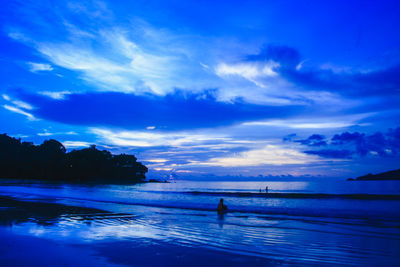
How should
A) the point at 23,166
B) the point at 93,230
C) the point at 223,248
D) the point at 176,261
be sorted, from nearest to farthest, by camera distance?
the point at 176,261 < the point at 223,248 < the point at 93,230 < the point at 23,166

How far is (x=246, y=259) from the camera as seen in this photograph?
9.24 meters

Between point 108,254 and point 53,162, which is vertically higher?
point 53,162

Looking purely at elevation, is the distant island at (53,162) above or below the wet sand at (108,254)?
above

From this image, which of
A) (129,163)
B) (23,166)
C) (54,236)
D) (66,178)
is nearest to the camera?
(54,236)

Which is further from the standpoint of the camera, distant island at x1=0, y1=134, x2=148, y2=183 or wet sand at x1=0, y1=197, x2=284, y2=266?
distant island at x1=0, y1=134, x2=148, y2=183

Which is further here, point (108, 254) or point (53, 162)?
point (53, 162)

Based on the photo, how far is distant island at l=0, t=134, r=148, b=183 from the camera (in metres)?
139

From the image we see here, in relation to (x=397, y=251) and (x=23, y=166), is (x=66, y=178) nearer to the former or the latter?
(x=23, y=166)

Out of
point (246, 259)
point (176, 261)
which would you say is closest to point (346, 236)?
point (246, 259)

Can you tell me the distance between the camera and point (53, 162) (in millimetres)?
149875

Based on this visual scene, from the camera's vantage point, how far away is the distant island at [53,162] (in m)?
139

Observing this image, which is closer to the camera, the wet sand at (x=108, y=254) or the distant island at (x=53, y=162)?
the wet sand at (x=108, y=254)

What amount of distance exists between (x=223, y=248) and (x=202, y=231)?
13.8ft

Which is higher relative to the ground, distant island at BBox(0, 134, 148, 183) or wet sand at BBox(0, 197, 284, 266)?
distant island at BBox(0, 134, 148, 183)
